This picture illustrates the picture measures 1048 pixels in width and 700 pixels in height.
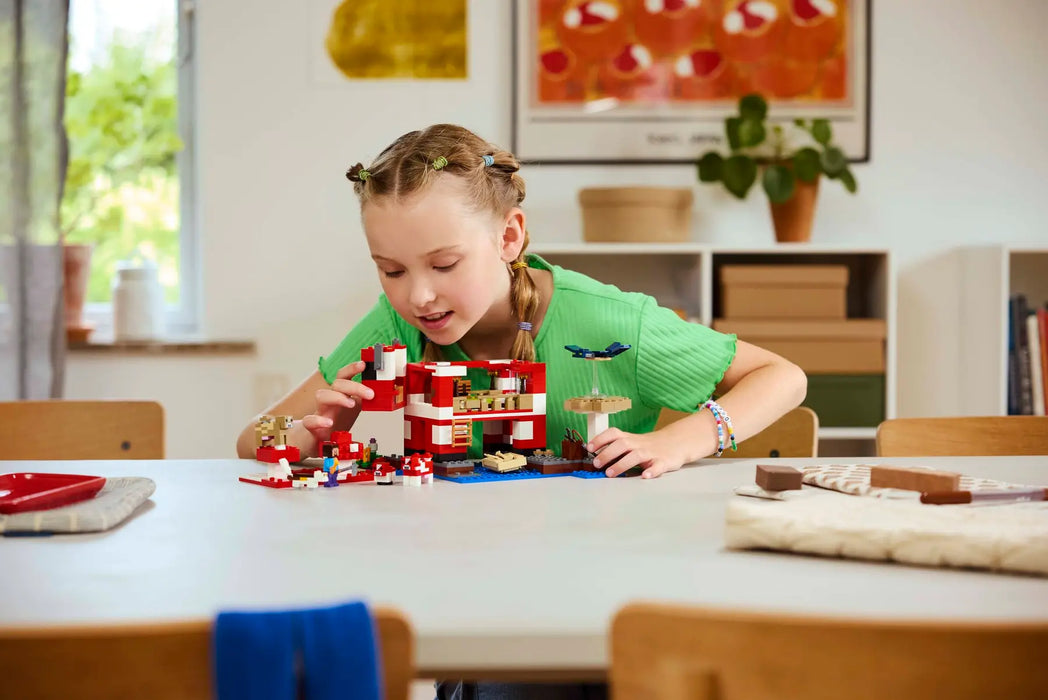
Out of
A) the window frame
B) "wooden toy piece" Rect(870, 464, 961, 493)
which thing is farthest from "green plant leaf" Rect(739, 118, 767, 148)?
"wooden toy piece" Rect(870, 464, 961, 493)

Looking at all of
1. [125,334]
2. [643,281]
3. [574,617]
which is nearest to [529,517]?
[574,617]

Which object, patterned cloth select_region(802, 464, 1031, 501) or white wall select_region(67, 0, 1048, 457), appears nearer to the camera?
patterned cloth select_region(802, 464, 1031, 501)

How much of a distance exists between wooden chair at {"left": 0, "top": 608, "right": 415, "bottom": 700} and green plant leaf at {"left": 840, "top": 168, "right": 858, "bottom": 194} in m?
2.53

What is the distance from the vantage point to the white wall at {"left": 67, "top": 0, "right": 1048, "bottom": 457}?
298 cm

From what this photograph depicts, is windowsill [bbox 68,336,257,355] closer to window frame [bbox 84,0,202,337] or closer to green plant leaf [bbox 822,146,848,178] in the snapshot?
window frame [bbox 84,0,202,337]

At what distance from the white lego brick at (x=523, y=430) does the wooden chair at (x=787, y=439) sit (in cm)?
51

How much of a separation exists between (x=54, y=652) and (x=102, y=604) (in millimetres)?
197

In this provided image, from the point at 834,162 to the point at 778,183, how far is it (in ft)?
0.57

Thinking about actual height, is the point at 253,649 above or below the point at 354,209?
below

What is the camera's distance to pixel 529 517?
1.00m

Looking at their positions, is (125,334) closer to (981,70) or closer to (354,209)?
(354,209)

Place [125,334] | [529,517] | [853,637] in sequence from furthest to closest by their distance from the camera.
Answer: [125,334], [529,517], [853,637]

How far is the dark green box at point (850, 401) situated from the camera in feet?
8.89

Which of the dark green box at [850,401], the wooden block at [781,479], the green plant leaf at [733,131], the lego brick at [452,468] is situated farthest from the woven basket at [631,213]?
the wooden block at [781,479]
